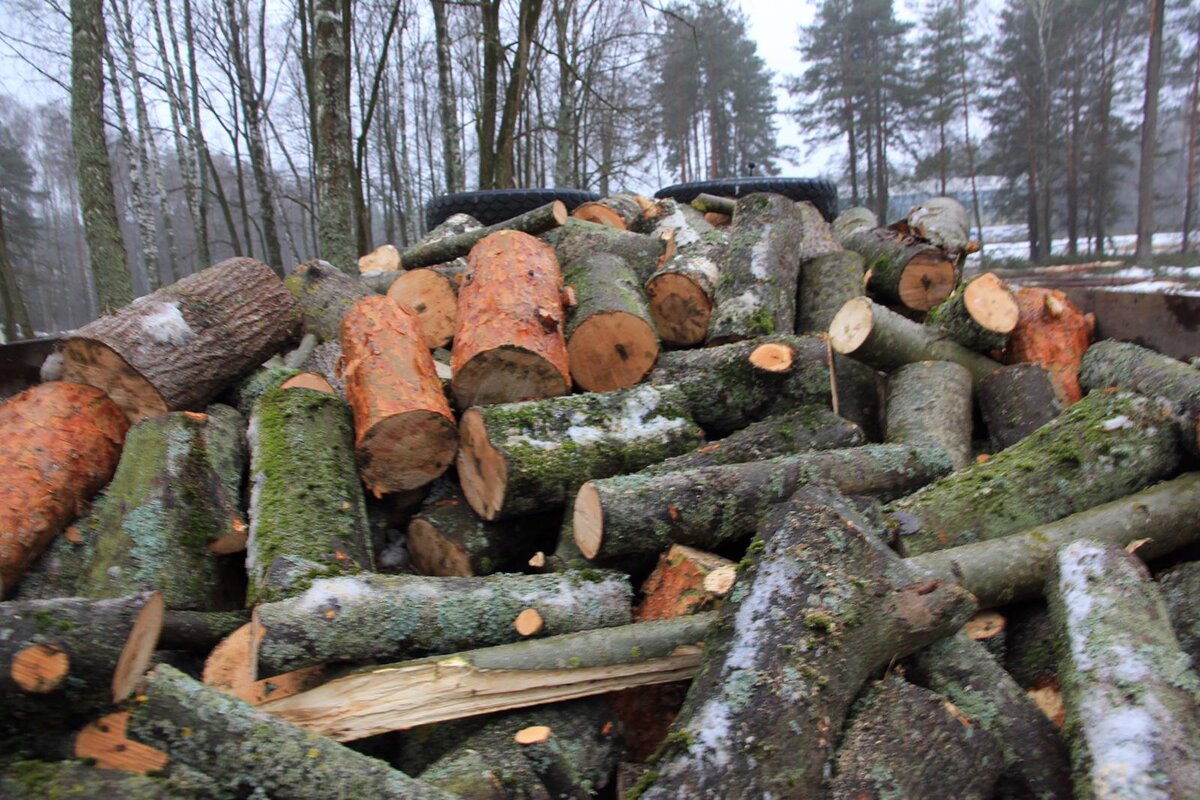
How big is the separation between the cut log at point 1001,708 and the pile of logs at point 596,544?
11 millimetres

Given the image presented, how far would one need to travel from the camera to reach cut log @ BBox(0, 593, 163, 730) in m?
1.73

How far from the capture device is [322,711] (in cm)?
238

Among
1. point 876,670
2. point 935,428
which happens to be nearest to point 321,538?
point 876,670

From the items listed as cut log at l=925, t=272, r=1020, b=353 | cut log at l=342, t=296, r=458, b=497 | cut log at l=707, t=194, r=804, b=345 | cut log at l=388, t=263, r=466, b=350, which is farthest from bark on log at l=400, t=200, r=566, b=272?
cut log at l=925, t=272, r=1020, b=353

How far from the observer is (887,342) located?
4.16 meters

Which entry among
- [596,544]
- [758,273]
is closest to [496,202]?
[758,273]

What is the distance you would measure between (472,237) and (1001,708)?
4169 mm

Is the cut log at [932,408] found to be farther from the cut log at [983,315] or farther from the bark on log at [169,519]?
the bark on log at [169,519]

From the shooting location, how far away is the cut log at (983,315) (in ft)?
13.9

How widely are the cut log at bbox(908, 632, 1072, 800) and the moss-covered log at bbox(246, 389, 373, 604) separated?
1.99m

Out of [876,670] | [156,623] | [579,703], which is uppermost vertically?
[156,623]

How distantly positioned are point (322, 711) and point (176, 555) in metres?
1.09

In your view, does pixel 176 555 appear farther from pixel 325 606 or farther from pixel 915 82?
pixel 915 82

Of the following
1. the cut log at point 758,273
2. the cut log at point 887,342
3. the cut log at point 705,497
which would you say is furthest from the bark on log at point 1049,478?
the cut log at point 758,273
